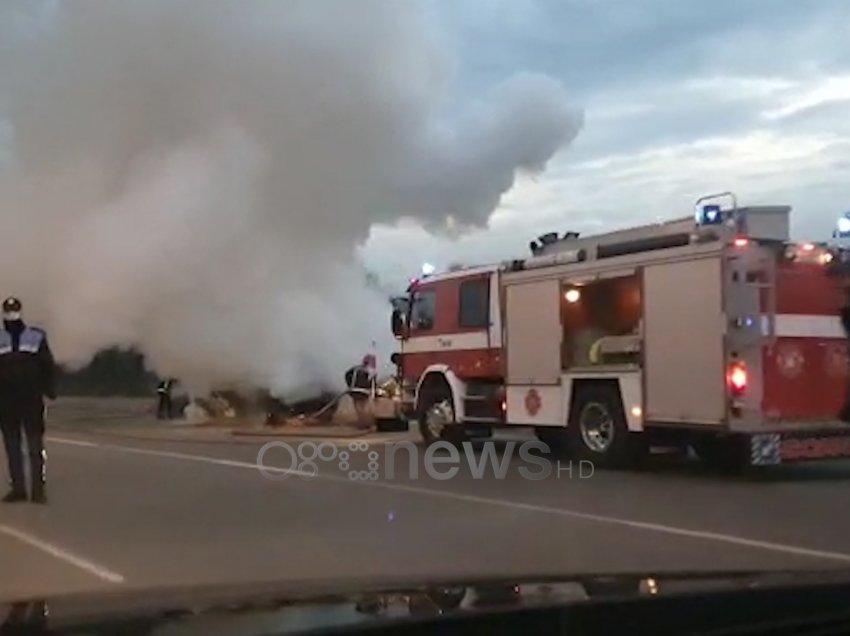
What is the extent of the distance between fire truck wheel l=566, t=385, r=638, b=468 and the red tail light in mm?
1553

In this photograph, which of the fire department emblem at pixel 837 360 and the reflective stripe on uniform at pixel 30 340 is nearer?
the reflective stripe on uniform at pixel 30 340

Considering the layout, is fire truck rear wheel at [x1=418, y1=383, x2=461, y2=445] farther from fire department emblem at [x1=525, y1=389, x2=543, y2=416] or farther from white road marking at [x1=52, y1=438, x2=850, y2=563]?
white road marking at [x1=52, y1=438, x2=850, y2=563]

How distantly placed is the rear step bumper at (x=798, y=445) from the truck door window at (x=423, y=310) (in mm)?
6142

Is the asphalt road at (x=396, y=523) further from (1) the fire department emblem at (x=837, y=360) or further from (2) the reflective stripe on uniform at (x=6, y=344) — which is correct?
(2) the reflective stripe on uniform at (x=6, y=344)

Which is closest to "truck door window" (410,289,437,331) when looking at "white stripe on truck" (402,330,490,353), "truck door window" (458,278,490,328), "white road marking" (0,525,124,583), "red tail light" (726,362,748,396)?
"white stripe on truck" (402,330,490,353)

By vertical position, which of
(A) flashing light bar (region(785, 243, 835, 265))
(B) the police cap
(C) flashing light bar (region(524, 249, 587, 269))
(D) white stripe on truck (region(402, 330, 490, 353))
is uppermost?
(C) flashing light bar (region(524, 249, 587, 269))

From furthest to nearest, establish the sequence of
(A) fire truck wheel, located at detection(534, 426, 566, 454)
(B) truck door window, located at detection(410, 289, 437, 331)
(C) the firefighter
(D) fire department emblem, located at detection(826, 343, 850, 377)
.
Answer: (C) the firefighter → (B) truck door window, located at detection(410, 289, 437, 331) → (A) fire truck wheel, located at detection(534, 426, 566, 454) → (D) fire department emblem, located at detection(826, 343, 850, 377)

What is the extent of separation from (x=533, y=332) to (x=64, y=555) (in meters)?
8.69

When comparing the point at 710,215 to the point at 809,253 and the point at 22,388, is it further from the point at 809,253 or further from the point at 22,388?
the point at 22,388

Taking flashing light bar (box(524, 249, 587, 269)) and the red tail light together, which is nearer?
the red tail light

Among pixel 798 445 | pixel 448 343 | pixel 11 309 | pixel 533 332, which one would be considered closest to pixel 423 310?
pixel 448 343

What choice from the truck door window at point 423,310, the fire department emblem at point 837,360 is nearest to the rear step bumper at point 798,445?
the fire department emblem at point 837,360

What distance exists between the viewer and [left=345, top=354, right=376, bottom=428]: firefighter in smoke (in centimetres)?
2423

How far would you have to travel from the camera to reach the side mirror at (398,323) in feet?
67.1
